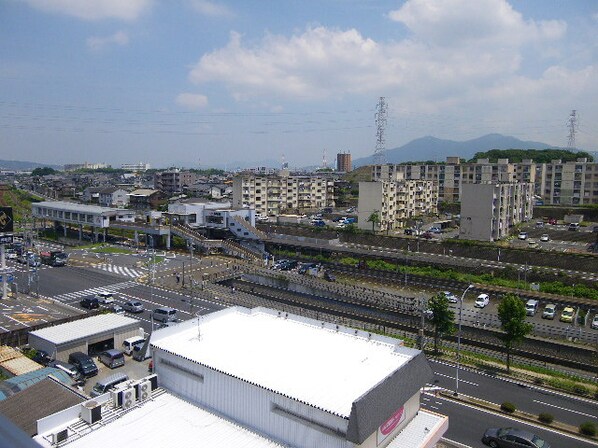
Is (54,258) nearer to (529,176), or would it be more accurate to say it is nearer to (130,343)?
(130,343)

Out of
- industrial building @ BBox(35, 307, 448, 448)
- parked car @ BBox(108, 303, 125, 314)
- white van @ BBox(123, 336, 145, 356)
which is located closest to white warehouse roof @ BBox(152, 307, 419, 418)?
industrial building @ BBox(35, 307, 448, 448)

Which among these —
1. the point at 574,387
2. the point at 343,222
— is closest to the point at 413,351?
the point at 574,387

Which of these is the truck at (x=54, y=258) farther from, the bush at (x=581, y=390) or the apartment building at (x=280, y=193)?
the bush at (x=581, y=390)

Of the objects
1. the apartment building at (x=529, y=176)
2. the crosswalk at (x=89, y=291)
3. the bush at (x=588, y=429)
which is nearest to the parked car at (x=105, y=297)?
the crosswalk at (x=89, y=291)

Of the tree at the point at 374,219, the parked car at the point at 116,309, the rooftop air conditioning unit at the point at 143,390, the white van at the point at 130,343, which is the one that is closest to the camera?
the rooftop air conditioning unit at the point at 143,390

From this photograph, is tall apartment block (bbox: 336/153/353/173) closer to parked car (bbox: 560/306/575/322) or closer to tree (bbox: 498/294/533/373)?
parked car (bbox: 560/306/575/322)
